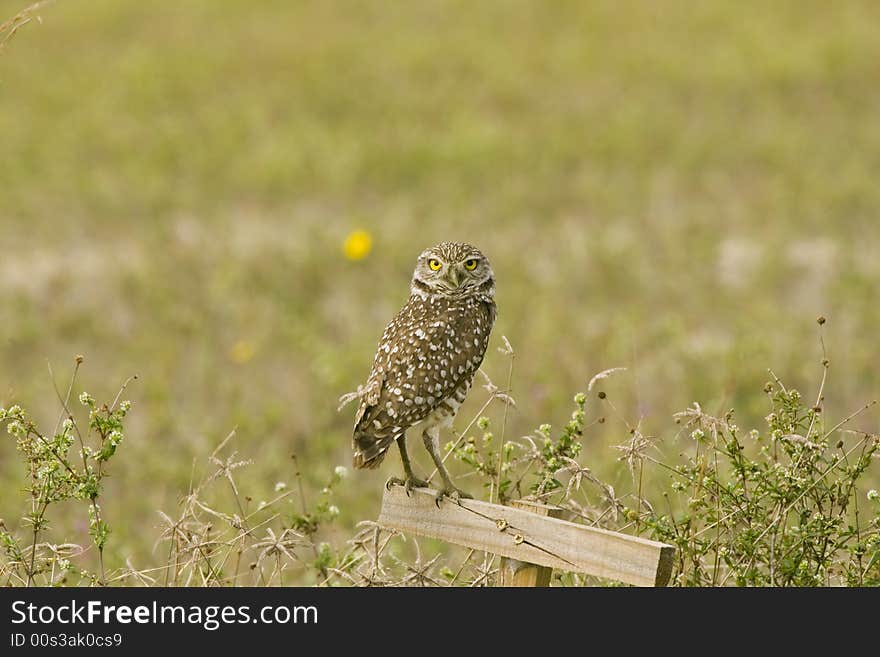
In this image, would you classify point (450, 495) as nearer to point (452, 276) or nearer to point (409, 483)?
point (409, 483)

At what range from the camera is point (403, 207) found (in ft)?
44.1

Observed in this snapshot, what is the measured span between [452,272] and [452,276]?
14 millimetres

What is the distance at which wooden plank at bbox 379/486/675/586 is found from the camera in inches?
134

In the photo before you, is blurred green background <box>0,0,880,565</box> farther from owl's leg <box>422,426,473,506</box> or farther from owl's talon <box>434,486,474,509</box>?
owl's talon <box>434,486,474,509</box>

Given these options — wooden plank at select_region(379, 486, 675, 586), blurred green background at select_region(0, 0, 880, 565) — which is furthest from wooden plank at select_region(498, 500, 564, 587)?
blurred green background at select_region(0, 0, 880, 565)

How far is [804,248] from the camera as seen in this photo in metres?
11.9

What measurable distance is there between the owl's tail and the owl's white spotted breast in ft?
0.07

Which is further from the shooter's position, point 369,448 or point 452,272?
point 452,272

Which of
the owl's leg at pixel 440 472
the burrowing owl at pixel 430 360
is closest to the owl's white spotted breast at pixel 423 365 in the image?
the burrowing owl at pixel 430 360

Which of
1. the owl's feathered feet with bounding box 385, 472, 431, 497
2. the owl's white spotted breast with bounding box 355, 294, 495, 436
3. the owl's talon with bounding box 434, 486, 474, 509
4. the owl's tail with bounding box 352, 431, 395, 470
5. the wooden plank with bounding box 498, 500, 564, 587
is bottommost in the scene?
the wooden plank with bounding box 498, 500, 564, 587

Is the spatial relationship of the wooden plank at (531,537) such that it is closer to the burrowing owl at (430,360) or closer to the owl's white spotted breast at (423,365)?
the burrowing owl at (430,360)

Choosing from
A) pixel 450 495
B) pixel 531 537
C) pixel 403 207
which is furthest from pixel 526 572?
pixel 403 207

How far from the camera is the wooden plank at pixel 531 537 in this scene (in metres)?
3.41

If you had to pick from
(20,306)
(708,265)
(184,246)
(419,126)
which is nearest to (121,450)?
(20,306)
